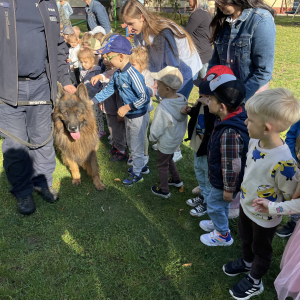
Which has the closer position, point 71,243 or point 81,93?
point 71,243

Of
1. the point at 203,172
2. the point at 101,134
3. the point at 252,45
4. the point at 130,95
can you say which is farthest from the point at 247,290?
the point at 101,134

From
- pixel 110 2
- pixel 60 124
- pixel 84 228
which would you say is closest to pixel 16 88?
pixel 60 124

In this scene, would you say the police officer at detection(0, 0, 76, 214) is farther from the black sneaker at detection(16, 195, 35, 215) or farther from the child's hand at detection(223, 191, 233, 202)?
the child's hand at detection(223, 191, 233, 202)

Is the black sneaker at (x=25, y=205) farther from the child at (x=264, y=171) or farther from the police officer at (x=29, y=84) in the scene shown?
the child at (x=264, y=171)

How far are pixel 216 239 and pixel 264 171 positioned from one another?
135 centimetres

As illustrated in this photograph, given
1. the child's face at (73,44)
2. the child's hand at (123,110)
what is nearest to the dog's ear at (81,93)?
the child's hand at (123,110)

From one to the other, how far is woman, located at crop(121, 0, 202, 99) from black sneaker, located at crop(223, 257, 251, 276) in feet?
8.23

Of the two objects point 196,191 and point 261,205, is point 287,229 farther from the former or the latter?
point 261,205

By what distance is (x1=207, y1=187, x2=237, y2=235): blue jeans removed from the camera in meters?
2.63

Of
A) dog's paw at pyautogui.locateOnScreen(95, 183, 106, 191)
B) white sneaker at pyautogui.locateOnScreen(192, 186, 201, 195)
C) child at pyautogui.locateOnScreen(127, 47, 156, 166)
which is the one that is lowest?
dog's paw at pyautogui.locateOnScreen(95, 183, 106, 191)

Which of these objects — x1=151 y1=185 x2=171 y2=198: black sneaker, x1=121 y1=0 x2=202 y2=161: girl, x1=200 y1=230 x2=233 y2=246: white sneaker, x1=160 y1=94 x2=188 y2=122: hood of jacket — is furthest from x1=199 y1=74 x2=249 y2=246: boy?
x1=121 y1=0 x2=202 y2=161: girl

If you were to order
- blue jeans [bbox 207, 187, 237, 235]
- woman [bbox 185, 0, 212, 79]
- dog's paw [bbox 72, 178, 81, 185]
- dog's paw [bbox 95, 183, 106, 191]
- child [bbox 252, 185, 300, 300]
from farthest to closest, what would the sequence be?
1. woman [bbox 185, 0, 212, 79]
2. dog's paw [bbox 72, 178, 81, 185]
3. dog's paw [bbox 95, 183, 106, 191]
4. blue jeans [bbox 207, 187, 237, 235]
5. child [bbox 252, 185, 300, 300]

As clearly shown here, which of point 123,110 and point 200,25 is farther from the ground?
point 200,25

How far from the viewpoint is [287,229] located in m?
3.08
